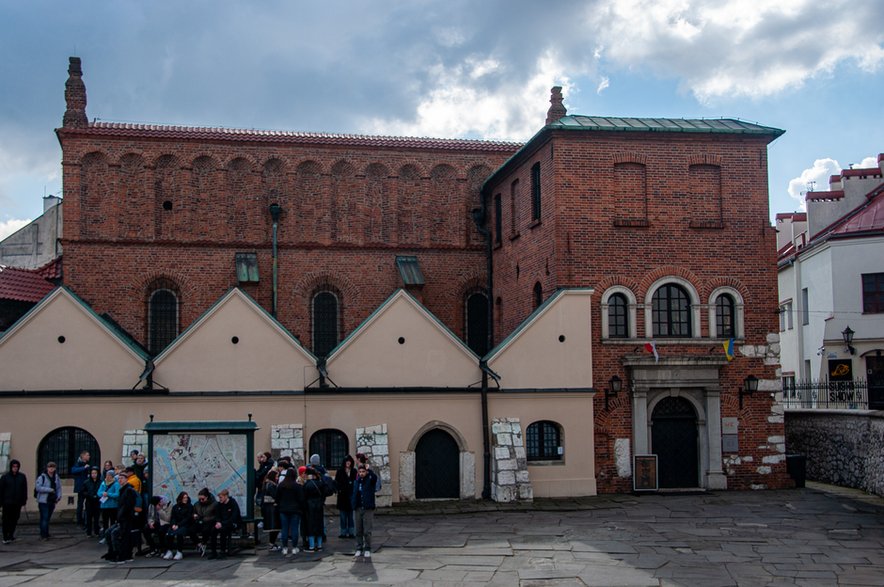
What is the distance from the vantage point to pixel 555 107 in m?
36.0

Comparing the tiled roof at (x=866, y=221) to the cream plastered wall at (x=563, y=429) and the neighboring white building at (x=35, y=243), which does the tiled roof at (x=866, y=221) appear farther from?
the neighboring white building at (x=35, y=243)

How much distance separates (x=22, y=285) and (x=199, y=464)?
51.0 ft

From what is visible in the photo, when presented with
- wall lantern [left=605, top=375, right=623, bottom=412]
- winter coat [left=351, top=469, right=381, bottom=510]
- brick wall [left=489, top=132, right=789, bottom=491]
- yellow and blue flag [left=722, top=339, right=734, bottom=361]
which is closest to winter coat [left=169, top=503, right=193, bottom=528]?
winter coat [left=351, top=469, right=381, bottom=510]

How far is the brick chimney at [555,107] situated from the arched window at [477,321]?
7555 mm

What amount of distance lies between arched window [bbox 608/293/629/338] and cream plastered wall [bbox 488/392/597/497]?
76.4 inches

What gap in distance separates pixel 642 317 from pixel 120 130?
1775 cm

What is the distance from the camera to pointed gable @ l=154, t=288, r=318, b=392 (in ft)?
80.8

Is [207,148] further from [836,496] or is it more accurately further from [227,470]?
[836,496]

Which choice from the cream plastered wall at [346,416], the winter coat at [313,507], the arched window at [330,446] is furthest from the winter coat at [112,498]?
the arched window at [330,446]

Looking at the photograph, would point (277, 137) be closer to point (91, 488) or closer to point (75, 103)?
point (75, 103)

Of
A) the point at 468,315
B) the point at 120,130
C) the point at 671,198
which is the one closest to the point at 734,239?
the point at 671,198

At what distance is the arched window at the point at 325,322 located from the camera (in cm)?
3222

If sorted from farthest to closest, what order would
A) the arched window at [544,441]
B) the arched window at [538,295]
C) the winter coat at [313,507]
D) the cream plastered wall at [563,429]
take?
the arched window at [538,295] < the arched window at [544,441] < the cream plastered wall at [563,429] < the winter coat at [313,507]

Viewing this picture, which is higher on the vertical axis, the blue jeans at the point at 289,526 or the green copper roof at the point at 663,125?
the green copper roof at the point at 663,125
